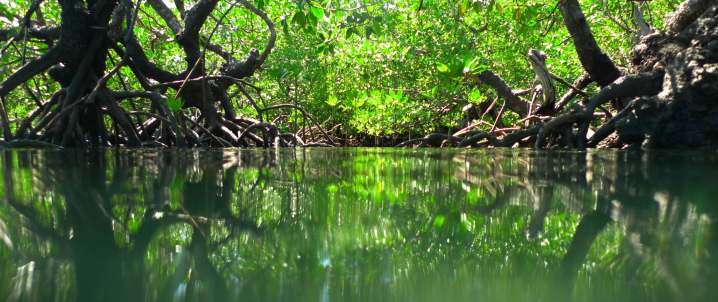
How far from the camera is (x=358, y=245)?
593 millimetres

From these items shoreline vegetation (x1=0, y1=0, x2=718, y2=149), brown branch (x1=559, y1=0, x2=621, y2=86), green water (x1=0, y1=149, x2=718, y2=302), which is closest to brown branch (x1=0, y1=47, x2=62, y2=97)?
shoreline vegetation (x1=0, y1=0, x2=718, y2=149)

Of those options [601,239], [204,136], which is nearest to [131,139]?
[204,136]

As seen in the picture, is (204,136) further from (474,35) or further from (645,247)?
(645,247)

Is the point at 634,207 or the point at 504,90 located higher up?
the point at 504,90

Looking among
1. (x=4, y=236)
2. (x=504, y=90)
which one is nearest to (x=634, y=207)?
(x=4, y=236)

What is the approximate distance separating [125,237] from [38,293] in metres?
0.21

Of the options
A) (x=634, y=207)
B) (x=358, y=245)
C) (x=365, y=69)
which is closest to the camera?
(x=358, y=245)

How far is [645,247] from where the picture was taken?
577 mm

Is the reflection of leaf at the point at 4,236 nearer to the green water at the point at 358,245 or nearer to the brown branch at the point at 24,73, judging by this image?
the green water at the point at 358,245

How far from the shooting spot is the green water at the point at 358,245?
430mm

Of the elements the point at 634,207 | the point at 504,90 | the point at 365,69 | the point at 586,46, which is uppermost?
the point at 365,69

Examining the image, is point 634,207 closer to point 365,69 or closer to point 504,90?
point 504,90

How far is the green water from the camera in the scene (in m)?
0.43

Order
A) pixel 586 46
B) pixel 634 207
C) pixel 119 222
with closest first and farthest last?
pixel 119 222 → pixel 634 207 → pixel 586 46
